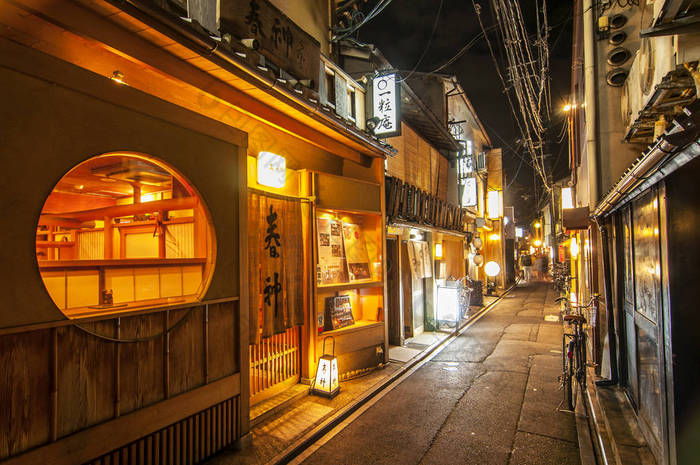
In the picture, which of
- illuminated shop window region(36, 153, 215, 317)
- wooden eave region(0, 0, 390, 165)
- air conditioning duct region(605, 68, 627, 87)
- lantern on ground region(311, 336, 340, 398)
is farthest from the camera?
air conditioning duct region(605, 68, 627, 87)

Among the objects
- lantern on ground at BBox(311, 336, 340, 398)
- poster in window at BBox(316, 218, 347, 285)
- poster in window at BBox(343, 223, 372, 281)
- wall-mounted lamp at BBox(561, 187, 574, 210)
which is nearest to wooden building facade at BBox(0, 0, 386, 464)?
lantern on ground at BBox(311, 336, 340, 398)

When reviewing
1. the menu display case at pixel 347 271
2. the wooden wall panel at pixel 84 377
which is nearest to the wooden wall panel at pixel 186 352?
Result: the wooden wall panel at pixel 84 377

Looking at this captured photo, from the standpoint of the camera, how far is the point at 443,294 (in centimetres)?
1722

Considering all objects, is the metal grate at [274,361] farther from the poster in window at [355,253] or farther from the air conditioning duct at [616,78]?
the air conditioning duct at [616,78]

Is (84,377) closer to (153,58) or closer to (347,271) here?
(153,58)

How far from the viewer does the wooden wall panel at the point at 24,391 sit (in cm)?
403

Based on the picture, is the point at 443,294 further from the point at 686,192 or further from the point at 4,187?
the point at 4,187

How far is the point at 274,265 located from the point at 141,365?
363cm

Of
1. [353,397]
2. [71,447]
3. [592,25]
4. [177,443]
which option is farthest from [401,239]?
[71,447]

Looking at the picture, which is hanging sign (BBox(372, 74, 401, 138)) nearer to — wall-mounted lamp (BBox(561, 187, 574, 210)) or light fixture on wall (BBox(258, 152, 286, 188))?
light fixture on wall (BBox(258, 152, 286, 188))

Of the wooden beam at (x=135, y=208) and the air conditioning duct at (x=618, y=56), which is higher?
the air conditioning duct at (x=618, y=56)

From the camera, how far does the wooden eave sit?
4922 mm

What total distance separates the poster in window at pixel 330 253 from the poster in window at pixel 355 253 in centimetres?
31

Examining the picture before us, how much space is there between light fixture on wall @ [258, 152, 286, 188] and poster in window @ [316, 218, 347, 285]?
6.42 feet
